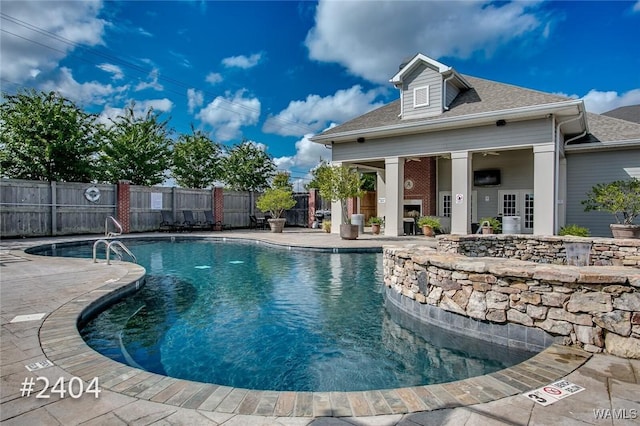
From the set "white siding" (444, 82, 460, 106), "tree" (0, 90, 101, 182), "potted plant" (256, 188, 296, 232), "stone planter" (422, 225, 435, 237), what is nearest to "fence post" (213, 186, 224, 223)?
"potted plant" (256, 188, 296, 232)

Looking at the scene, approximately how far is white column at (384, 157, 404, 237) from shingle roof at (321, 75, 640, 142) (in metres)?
1.63

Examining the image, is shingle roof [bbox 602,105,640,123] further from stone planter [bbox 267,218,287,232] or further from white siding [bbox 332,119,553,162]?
stone planter [bbox 267,218,287,232]

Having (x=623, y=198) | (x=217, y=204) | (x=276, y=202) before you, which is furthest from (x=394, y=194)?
(x=217, y=204)

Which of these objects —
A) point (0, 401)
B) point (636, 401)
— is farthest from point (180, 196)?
point (636, 401)

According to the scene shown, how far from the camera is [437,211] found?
17.1 m

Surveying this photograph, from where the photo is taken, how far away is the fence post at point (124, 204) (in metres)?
15.6

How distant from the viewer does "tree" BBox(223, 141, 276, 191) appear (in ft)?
76.2

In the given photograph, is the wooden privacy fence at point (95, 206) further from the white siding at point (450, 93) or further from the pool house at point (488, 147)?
the white siding at point (450, 93)

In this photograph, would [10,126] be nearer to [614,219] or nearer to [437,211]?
[437,211]

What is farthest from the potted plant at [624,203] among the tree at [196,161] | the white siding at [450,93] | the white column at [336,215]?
the tree at [196,161]

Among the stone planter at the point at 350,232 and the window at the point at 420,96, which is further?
the window at the point at 420,96

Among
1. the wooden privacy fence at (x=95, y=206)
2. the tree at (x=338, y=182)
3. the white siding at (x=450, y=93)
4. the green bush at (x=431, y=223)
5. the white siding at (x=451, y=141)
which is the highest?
the white siding at (x=450, y=93)

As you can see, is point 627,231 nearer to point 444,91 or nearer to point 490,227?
point 490,227

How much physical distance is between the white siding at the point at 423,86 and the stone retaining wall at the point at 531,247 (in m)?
6.58
